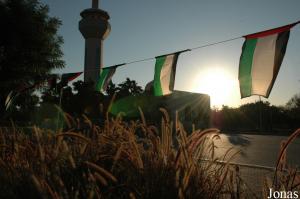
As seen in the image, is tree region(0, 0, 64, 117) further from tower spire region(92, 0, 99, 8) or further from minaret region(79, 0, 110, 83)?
tower spire region(92, 0, 99, 8)

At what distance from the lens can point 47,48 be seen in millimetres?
15891

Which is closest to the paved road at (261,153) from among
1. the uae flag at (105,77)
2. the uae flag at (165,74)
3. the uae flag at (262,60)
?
the uae flag at (262,60)

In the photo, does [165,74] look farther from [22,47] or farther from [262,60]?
[22,47]

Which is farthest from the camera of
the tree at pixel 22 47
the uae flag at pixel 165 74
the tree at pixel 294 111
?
the tree at pixel 294 111

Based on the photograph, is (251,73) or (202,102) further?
(202,102)

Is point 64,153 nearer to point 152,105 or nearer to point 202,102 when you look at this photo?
point 152,105

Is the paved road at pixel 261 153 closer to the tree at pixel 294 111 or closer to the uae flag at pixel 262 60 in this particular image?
the uae flag at pixel 262 60

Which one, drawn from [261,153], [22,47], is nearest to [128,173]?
[261,153]

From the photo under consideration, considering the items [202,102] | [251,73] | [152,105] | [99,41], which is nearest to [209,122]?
[202,102]

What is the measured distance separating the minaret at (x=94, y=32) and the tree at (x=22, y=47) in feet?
204

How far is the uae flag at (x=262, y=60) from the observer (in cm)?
423

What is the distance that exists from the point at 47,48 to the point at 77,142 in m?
15.0

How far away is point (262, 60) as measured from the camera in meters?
4.47

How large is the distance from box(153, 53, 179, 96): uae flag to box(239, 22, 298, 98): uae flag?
7.02 feet
